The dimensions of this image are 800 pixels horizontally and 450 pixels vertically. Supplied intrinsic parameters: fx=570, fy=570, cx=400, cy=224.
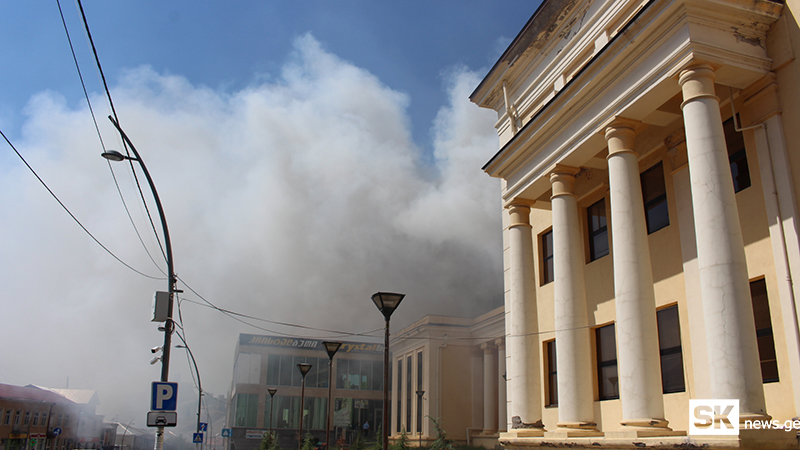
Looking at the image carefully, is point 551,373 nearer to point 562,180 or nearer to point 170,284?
point 562,180

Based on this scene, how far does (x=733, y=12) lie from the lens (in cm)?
918

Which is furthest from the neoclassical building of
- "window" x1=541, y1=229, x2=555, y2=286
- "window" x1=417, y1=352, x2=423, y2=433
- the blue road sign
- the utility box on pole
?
"window" x1=417, y1=352, x2=423, y2=433

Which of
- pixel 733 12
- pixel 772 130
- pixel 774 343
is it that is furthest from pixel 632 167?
pixel 774 343

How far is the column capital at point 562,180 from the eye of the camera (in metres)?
12.6

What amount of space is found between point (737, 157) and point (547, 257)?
6609 mm

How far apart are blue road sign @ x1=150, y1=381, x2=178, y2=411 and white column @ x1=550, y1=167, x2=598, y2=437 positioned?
802 cm

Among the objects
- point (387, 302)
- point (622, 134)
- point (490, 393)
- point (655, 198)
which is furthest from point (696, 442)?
point (490, 393)

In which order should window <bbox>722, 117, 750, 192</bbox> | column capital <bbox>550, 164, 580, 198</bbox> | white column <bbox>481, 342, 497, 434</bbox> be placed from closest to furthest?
window <bbox>722, 117, 750, 192</bbox> → column capital <bbox>550, 164, 580, 198</bbox> → white column <bbox>481, 342, 497, 434</bbox>

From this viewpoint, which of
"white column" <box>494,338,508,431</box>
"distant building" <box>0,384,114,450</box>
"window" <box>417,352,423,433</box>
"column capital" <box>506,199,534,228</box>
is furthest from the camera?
"distant building" <box>0,384,114,450</box>

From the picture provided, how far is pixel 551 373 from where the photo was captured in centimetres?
1518

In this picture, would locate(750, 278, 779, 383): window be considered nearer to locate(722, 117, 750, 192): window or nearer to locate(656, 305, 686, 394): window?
locate(722, 117, 750, 192): window

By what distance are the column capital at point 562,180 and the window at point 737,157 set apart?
3.24 meters

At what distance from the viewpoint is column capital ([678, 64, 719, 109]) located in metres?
8.80

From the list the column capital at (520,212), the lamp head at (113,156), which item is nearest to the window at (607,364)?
the column capital at (520,212)
